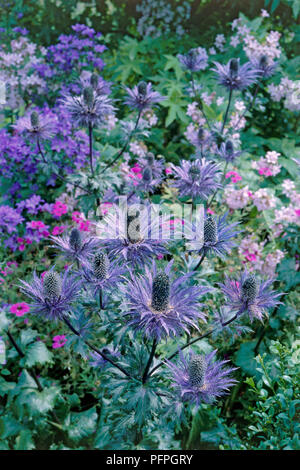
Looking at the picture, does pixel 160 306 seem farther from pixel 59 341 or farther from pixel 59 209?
pixel 59 209

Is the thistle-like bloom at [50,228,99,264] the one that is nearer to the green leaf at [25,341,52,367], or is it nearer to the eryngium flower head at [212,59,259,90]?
the green leaf at [25,341,52,367]

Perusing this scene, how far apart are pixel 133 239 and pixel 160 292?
30 cm

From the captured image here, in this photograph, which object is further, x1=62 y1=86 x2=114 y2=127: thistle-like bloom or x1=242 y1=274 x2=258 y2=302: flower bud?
x1=62 y1=86 x2=114 y2=127: thistle-like bloom

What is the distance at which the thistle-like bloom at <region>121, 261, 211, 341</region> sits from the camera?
1.42 m

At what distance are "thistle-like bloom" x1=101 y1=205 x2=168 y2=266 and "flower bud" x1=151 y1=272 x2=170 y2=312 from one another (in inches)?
8.2

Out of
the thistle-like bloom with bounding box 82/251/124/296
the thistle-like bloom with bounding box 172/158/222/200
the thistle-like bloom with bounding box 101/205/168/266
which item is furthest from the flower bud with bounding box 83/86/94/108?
the thistle-like bloom with bounding box 82/251/124/296

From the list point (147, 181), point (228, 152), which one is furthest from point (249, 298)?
point (228, 152)

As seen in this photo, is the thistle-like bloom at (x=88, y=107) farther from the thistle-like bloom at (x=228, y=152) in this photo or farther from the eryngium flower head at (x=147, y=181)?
the thistle-like bloom at (x=228, y=152)

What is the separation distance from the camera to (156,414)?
1.79 meters

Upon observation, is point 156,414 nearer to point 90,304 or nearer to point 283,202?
point 90,304

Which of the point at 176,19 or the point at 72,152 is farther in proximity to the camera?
the point at 176,19

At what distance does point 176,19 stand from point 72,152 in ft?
8.03


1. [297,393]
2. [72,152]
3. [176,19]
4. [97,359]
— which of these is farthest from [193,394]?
[176,19]

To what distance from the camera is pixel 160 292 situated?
4.68 ft
